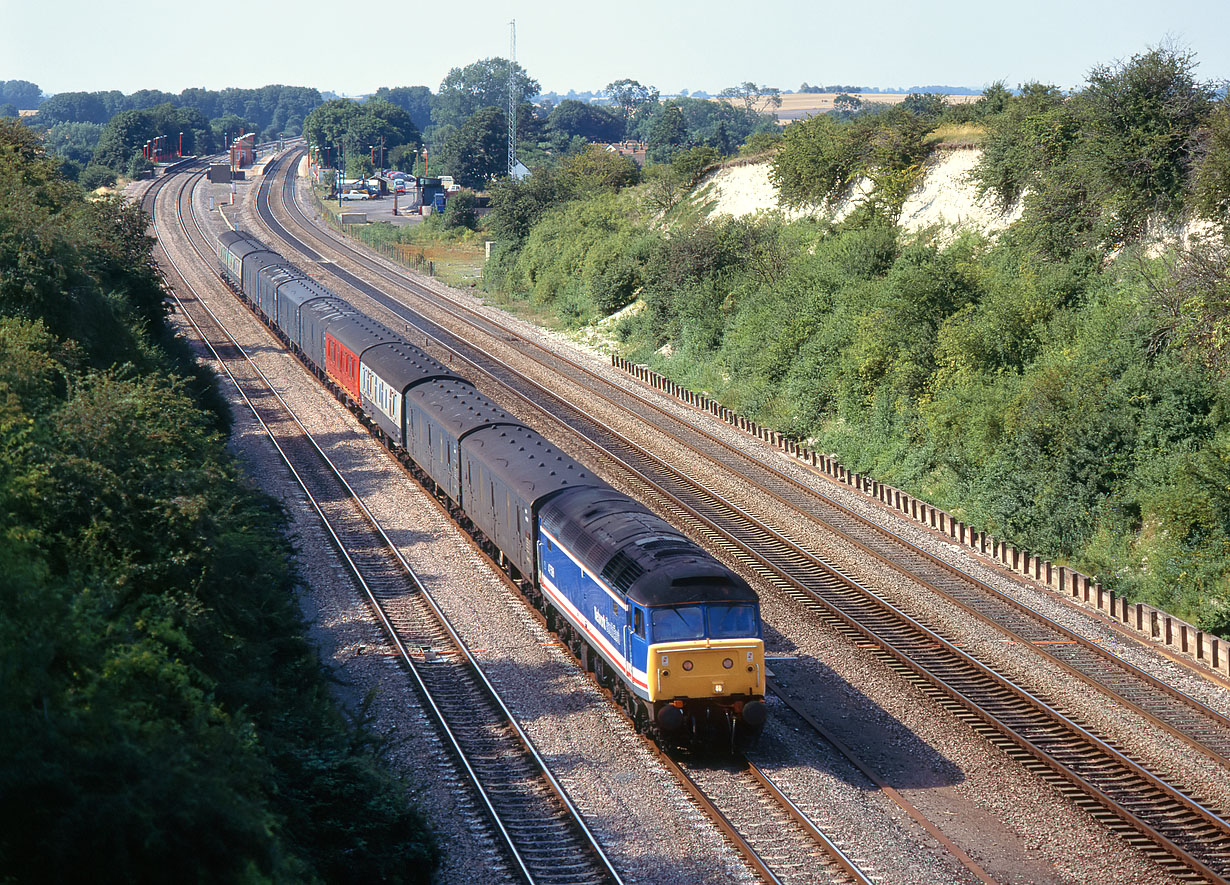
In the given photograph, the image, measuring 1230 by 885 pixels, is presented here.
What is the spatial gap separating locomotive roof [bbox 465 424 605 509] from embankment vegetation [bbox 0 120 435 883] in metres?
5.15

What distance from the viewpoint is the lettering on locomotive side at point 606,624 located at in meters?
17.6

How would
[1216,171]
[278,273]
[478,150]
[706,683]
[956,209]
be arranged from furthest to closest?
1. [478,150]
2. [278,273]
3. [956,209]
4. [1216,171]
5. [706,683]

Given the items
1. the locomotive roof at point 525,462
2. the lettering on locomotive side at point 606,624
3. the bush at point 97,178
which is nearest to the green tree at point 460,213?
the bush at point 97,178

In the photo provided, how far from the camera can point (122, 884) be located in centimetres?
878

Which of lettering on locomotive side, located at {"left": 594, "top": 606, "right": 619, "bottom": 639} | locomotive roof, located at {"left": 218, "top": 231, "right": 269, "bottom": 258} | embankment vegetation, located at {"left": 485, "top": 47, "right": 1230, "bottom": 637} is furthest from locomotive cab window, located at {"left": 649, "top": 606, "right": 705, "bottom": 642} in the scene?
locomotive roof, located at {"left": 218, "top": 231, "right": 269, "bottom": 258}

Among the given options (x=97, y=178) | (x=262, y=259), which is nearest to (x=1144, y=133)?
(x=262, y=259)

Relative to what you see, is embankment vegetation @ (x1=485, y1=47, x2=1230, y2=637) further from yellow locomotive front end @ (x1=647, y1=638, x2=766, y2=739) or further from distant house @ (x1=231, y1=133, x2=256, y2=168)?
distant house @ (x1=231, y1=133, x2=256, y2=168)

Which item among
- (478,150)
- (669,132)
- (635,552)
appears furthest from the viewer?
(669,132)

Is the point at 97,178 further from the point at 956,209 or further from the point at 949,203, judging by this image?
the point at 956,209

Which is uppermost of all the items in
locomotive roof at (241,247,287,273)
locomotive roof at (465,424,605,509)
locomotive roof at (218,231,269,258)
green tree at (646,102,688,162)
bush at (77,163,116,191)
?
green tree at (646,102,688,162)

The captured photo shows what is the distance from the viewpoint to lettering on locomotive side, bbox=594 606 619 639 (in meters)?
17.6

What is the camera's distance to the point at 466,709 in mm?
18594

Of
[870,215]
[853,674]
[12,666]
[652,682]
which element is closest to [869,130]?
[870,215]

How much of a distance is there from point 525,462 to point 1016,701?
11.1 m
